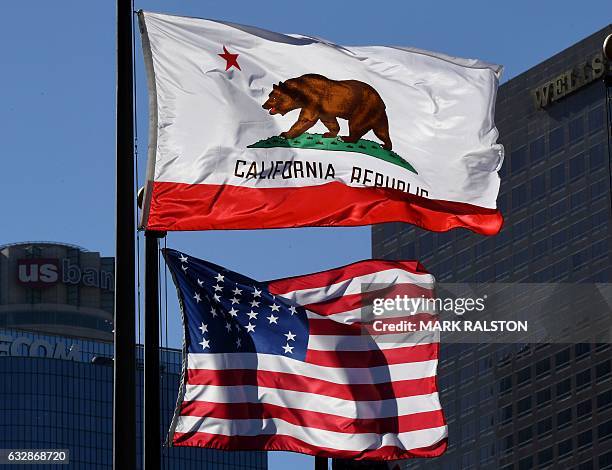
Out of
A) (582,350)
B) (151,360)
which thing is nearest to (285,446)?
(151,360)

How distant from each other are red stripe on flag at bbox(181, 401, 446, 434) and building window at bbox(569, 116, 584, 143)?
138 meters

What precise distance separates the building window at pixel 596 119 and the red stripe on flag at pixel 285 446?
13548cm

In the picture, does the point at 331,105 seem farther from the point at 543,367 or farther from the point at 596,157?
the point at 543,367

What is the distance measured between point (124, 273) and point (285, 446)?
16.6ft

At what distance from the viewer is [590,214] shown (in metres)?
154

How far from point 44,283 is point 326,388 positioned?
17334cm

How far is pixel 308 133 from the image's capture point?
20.7 m

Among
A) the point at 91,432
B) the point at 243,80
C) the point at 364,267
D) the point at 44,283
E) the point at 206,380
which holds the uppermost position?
the point at 44,283

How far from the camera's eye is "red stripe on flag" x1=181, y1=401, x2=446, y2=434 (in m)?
19.6

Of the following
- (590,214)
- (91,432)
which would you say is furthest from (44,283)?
(590,214)

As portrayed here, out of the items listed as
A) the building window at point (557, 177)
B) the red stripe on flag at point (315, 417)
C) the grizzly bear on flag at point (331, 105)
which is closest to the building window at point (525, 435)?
the building window at point (557, 177)

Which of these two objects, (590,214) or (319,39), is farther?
(590,214)

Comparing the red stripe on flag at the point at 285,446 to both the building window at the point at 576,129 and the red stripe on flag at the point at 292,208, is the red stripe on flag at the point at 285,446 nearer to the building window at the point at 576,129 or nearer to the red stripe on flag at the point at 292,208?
the red stripe on flag at the point at 292,208

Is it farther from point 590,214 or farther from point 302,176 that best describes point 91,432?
point 302,176
